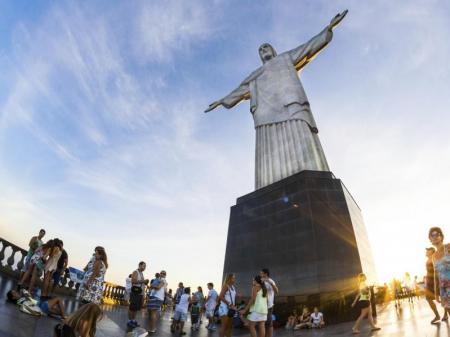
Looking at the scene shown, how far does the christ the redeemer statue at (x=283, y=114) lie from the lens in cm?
1483

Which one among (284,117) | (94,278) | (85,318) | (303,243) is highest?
(284,117)

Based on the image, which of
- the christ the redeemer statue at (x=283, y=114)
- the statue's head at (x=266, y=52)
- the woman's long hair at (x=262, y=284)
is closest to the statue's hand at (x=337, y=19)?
the christ the redeemer statue at (x=283, y=114)

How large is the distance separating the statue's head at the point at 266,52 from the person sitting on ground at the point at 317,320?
15.5 metres

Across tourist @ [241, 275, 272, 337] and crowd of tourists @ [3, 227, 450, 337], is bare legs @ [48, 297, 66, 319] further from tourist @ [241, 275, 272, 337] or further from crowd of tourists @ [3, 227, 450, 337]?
tourist @ [241, 275, 272, 337]

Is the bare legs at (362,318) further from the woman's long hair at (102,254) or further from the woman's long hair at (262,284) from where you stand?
the woman's long hair at (102,254)

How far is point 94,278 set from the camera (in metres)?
6.62

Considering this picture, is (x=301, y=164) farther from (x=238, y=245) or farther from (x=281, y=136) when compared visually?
(x=238, y=245)

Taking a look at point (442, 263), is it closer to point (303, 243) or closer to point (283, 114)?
point (303, 243)

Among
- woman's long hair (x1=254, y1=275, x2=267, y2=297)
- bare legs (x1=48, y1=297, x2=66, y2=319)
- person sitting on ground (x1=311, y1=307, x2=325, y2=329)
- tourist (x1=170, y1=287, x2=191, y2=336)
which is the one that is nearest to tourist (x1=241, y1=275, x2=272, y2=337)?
woman's long hair (x1=254, y1=275, x2=267, y2=297)

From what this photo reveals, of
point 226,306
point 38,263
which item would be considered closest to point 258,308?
point 226,306

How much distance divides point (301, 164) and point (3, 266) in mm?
12804

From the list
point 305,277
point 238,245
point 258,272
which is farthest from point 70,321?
point 238,245

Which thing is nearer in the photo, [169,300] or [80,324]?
[80,324]

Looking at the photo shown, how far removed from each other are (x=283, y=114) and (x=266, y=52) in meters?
6.26
